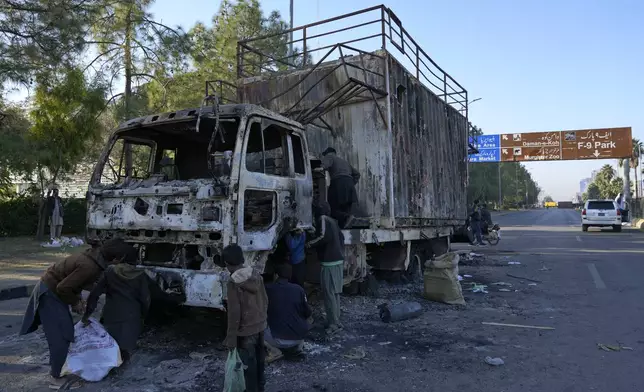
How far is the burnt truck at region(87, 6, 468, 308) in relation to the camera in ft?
14.5

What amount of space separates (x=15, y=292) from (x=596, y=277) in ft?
35.3

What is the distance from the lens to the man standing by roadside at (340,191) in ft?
20.5

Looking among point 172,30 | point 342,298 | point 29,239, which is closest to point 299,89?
point 342,298

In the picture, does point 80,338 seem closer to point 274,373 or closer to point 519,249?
point 274,373

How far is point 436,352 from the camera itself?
487cm

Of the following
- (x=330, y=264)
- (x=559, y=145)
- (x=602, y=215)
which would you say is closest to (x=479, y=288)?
(x=330, y=264)

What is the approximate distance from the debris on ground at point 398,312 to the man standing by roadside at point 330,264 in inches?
30.4

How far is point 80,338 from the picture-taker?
13.3ft

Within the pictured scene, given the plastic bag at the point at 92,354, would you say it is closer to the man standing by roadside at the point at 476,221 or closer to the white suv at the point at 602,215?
the man standing by roadside at the point at 476,221

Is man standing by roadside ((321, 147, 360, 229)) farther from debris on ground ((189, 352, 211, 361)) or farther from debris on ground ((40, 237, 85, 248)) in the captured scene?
debris on ground ((40, 237, 85, 248))

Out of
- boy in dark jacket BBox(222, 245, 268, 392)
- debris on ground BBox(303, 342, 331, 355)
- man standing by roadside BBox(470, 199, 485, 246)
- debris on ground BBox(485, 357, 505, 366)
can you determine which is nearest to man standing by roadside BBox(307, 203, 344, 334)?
debris on ground BBox(303, 342, 331, 355)

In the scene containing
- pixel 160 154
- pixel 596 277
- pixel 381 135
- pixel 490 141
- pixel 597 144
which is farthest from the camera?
pixel 490 141

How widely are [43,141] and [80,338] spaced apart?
12193 mm

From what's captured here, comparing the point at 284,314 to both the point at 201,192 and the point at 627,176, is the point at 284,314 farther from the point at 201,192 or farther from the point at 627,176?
the point at 627,176
